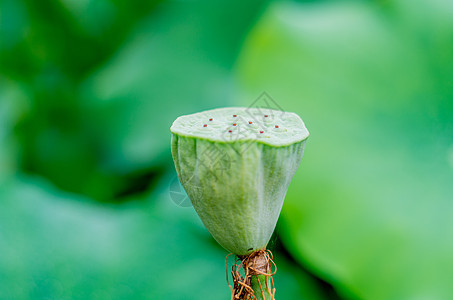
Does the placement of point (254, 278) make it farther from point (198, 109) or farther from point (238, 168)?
point (198, 109)

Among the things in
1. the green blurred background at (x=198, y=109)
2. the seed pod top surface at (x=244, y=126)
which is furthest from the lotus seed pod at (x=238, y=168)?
the green blurred background at (x=198, y=109)

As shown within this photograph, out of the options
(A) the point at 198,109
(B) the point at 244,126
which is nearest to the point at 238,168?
(B) the point at 244,126

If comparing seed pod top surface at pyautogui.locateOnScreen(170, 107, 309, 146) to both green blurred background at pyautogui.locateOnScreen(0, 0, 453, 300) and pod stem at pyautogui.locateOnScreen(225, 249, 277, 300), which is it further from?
green blurred background at pyautogui.locateOnScreen(0, 0, 453, 300)

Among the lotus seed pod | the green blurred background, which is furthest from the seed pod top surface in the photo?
the green blurred background

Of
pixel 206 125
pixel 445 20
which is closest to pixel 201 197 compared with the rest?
pixel 206 125

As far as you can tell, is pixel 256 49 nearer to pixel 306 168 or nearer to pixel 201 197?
pixel 306 168

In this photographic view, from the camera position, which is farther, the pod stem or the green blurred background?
the green blurred background

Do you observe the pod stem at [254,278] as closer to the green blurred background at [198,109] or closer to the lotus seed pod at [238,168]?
the lotus seed pod at [238,168]
